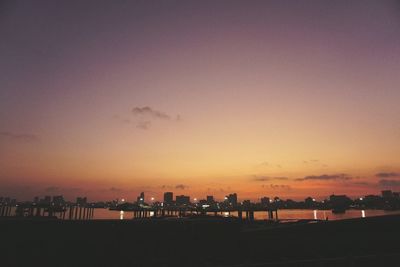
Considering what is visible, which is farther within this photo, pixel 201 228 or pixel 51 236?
pixel 201 228

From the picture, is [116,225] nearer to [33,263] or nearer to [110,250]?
[110,250]

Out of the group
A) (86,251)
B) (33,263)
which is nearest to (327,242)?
(86,251)

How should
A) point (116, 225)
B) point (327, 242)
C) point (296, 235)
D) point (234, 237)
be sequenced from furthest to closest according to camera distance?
point (116, 225) → point (234, 237) → point (296, 235) → point (327, 242)

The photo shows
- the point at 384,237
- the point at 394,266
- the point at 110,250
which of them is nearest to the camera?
the point at 394,266

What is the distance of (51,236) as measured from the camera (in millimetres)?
20031

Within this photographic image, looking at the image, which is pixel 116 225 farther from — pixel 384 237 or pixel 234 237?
pixel 384 237

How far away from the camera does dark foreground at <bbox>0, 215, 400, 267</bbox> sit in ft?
46.0

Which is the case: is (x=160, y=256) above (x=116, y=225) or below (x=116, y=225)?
below

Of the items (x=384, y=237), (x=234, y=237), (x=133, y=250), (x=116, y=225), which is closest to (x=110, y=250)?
(x=133, y=250)

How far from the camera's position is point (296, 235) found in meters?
17.5

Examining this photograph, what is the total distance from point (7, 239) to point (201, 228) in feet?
41.8

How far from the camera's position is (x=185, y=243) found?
2000 centimetres

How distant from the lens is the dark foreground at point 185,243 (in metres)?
14.0

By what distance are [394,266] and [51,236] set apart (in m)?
19.5
